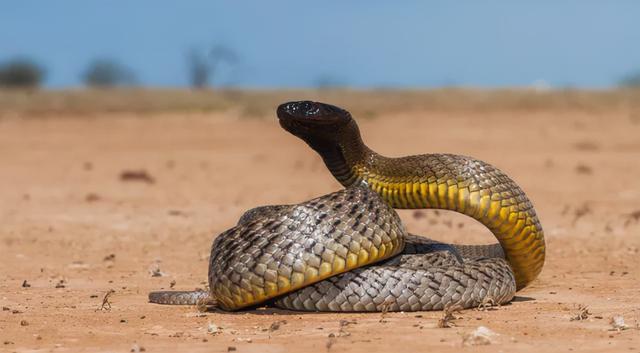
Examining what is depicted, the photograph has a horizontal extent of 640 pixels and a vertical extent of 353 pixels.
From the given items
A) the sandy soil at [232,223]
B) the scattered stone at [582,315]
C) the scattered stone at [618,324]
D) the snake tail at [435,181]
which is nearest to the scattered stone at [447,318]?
the sandy soil at [232,223]

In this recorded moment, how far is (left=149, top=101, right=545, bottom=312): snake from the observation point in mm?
8086

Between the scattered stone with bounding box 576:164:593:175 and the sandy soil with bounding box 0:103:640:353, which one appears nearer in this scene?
the sandy soil with bounding box 0:103:640:353

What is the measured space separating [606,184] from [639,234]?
23.2 ft

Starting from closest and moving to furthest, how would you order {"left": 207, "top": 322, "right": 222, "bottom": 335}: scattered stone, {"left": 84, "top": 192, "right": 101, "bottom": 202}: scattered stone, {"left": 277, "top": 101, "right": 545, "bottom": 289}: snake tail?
{"left": 207, "top": 322, "right": 222, "bottom": 335}: scattered stone, {"left": 277, "top": 101, "right": 545, "bottom": 289}: snake tail, {"left": 84, "top": 192, "right": 101, "bottom": 202}: scattered stone

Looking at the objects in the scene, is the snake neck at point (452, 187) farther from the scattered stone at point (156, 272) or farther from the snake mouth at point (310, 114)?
the scattered stone at point (156, 272)

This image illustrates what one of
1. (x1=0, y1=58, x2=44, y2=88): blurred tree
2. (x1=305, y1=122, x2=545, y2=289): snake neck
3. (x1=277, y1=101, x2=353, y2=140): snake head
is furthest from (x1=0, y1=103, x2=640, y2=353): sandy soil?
(x1=0, y1=58, x2=44, y2=88): blurred tree

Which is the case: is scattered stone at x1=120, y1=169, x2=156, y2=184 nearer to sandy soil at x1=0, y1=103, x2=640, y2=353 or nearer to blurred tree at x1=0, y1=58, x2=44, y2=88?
sandy soil at x1=0, y1=103, x2=640, y2=353

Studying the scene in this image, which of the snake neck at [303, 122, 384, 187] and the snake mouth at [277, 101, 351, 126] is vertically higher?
the snake mouth at [277, 101, 351, 126]

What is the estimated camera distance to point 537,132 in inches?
1304

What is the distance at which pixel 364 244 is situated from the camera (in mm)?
8188

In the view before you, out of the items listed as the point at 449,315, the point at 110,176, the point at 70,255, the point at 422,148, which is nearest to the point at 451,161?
the point at 449,315

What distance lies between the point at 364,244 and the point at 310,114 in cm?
124

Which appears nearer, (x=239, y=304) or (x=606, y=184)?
(x=239, y=304)

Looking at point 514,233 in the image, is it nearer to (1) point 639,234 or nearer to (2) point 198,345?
(2) point 198,345
